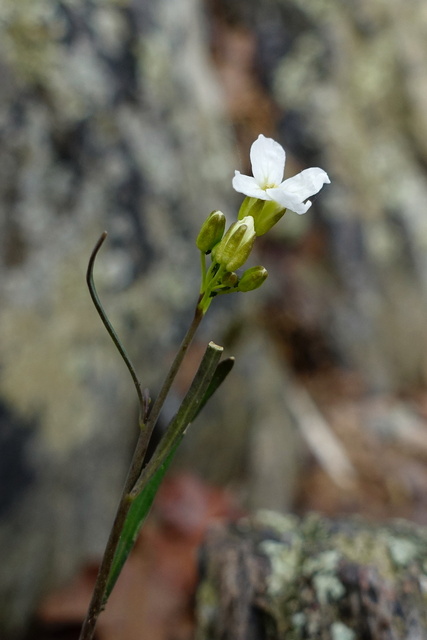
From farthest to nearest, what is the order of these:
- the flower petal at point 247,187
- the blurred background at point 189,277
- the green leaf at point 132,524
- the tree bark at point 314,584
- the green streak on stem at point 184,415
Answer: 1. the blurred background at point 189,277
2. the tree bark at point 314,584
3. the green leaf at point 132,524
4. the green streak on stem at point 184,415
5. the flower petal at point 247,187

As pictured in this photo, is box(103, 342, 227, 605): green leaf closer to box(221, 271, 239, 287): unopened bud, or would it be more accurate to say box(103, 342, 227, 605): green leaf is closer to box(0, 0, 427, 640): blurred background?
box(221, 271, 239, 287): unopened bud

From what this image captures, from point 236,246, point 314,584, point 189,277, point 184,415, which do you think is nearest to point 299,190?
point 236,246

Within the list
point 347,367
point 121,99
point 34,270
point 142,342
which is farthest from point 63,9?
point 347,367

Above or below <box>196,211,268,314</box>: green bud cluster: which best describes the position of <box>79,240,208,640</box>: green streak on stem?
below

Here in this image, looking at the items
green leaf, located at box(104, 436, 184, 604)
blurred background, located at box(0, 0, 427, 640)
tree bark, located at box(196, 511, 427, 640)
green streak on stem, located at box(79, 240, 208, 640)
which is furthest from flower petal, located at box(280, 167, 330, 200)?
blurred background, located at box(0, 0, 427, 640)

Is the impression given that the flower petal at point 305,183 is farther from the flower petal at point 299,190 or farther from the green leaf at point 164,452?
the green leaf at point 164,452

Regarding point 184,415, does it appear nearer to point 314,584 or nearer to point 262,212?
point 262,212

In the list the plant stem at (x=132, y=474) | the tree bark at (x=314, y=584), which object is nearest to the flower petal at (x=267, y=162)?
the plant stem at (x=132, y=474)

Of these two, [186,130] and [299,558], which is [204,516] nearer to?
[299,558]
